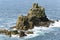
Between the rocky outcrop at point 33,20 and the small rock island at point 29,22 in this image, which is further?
the rocky outcrop at point 33,20

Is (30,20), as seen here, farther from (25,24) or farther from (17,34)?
(17,34)

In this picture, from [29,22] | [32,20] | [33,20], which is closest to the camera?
[29,22]

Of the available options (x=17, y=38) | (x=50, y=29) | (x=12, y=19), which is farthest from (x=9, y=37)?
(x=12, y=19)

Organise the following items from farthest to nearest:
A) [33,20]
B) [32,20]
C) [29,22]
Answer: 1. [33,20]
2. [32,20]
3. [29,22]

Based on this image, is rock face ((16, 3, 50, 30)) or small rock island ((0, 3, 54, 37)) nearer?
small rock island ((0, 3, 54, 37))

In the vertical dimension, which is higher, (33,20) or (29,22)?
(33,20)

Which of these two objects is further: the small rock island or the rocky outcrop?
the rocky outcrop

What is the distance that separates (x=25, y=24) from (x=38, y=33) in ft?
22.8

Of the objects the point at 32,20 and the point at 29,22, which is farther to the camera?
the point at 32,20

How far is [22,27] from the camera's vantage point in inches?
4269

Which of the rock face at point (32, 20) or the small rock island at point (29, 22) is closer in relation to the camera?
the small rock island at point (29, 22)

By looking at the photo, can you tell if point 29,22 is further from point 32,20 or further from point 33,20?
point 33,20

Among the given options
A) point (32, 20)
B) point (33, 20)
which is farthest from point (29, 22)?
point (33, 20)

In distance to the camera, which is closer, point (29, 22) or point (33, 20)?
point (29, 22)
